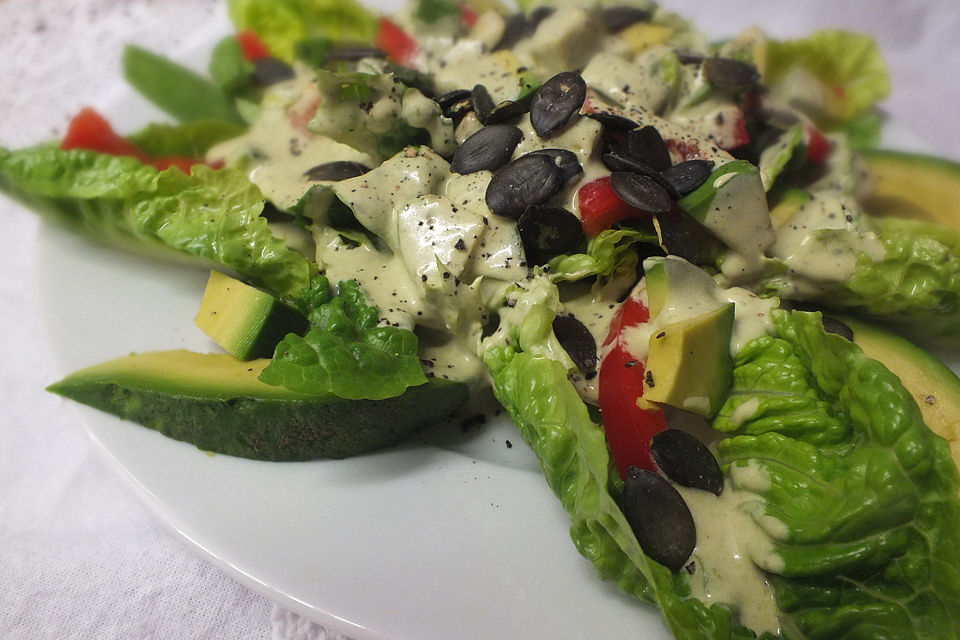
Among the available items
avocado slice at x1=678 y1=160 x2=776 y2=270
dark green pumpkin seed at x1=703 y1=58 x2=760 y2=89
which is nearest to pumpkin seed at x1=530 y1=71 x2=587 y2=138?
avocado slice at x1=678 y1=160 x2=776 y2=270

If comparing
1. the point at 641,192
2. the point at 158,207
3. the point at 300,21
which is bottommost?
the point at 158,207

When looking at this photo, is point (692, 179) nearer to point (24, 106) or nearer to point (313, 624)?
point (313, 624)

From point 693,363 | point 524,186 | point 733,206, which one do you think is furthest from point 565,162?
point 693,363

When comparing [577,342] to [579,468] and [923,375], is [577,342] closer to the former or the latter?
[579,468]

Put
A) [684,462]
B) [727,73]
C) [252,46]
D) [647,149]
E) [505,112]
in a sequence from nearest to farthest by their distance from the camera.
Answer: [684,462]
[647,149]
[505,112]
[727,73]
[252,46]

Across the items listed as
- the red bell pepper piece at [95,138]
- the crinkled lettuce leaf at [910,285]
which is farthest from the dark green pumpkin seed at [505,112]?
the red bell pepper piece at [95,138]

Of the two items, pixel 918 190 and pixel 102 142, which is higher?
pixel 918 190

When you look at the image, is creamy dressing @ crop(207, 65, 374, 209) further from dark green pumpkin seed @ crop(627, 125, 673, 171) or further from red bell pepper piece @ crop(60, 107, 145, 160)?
dark green pumpkin seed @ crop(627, 125, 673, 171)

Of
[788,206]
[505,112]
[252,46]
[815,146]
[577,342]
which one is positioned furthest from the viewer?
[252,46]

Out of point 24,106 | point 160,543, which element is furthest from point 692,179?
point 24,106
